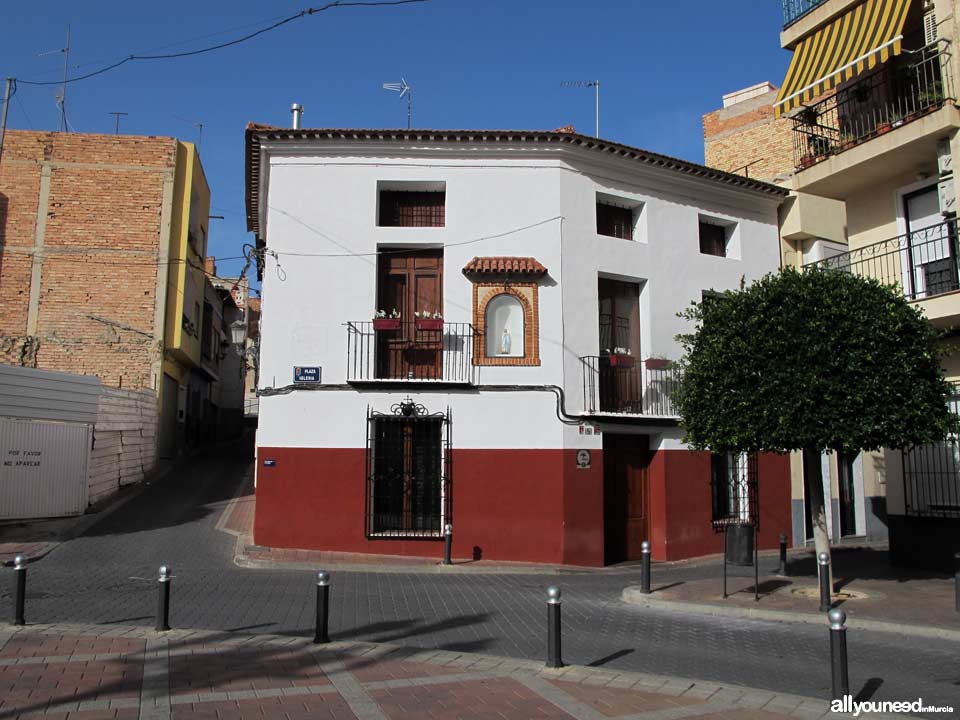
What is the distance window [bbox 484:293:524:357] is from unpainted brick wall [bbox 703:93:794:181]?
973cm

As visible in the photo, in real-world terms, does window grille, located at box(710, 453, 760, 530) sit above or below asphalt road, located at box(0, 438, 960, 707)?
above

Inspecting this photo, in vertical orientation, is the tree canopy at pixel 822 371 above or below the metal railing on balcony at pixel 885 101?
below

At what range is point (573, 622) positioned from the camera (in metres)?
9.02

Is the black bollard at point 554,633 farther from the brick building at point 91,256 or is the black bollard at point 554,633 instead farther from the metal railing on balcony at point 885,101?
the brick building at point 91,256

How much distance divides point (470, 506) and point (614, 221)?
6517 millimetres

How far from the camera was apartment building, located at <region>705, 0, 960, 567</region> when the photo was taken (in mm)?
12336

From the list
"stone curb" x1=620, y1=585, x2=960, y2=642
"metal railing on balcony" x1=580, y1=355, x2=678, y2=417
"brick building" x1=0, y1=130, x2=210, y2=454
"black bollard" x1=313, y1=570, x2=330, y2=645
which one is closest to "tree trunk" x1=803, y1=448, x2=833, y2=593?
"stone curb" x1=620, y1=585, x2=960, y2=642

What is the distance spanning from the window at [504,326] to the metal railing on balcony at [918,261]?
17.7 ft

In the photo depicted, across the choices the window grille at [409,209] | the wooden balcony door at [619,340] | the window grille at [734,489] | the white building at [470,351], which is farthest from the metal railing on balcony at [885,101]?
the window grille at [409,209]

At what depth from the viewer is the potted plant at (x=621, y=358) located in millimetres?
14900

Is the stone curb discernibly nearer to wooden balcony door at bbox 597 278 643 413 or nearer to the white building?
the white building

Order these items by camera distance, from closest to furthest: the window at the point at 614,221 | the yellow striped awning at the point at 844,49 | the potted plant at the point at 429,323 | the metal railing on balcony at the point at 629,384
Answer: the yellow striped awning at the point at 844,49 < the potted plant at the point at 429,323 < the metal railing on balcony at the point at 629,384 < the window at the point at 614,221

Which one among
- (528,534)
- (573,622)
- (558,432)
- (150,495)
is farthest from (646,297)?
(150,495)

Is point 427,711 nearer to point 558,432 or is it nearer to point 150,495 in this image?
point 558,432
